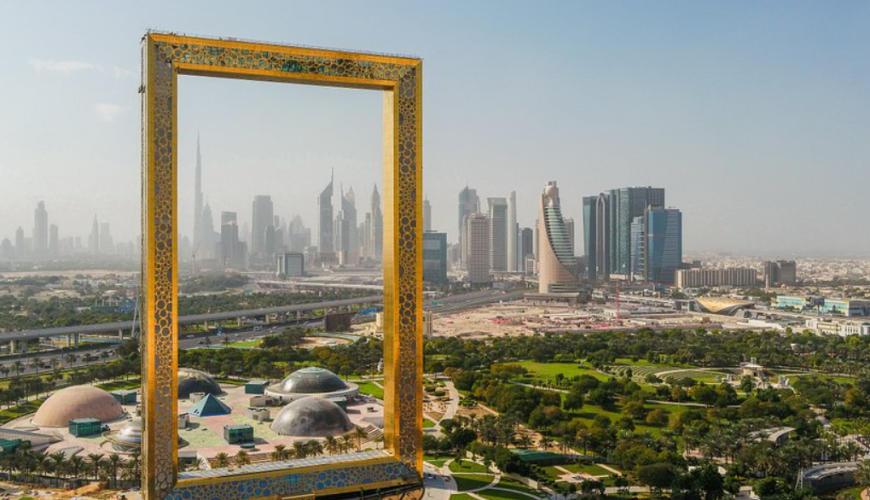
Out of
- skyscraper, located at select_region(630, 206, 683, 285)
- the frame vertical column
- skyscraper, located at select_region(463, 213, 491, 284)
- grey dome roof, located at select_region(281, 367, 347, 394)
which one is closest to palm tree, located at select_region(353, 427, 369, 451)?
grey dome roof, located at select_region(281, 367, 347, 394)

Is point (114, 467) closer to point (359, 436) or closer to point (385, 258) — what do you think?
point (359, 436)

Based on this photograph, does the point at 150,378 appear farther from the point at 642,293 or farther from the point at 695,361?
the point at 642,293

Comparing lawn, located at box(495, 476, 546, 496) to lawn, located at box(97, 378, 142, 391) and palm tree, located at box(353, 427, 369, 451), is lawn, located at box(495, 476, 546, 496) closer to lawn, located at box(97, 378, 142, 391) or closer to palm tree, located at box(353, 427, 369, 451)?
palm tree, located at box(353, 427, 369, 451)

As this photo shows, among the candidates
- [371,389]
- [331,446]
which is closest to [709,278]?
[371,389]

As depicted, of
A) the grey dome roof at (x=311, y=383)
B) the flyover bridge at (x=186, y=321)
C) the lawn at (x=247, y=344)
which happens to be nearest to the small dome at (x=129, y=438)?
the grey dome roof at (x=311, y=383)

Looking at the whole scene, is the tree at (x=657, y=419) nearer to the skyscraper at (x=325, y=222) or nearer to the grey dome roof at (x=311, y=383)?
the grey dome roof at (x=311, y=383)

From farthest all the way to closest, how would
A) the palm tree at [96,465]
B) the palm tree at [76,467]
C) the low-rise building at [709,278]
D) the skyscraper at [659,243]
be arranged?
the skyscraper at [659,243] < the low-rise building at [709,278] < the palm tree at [76,467] < the palm tree at [96,465]
